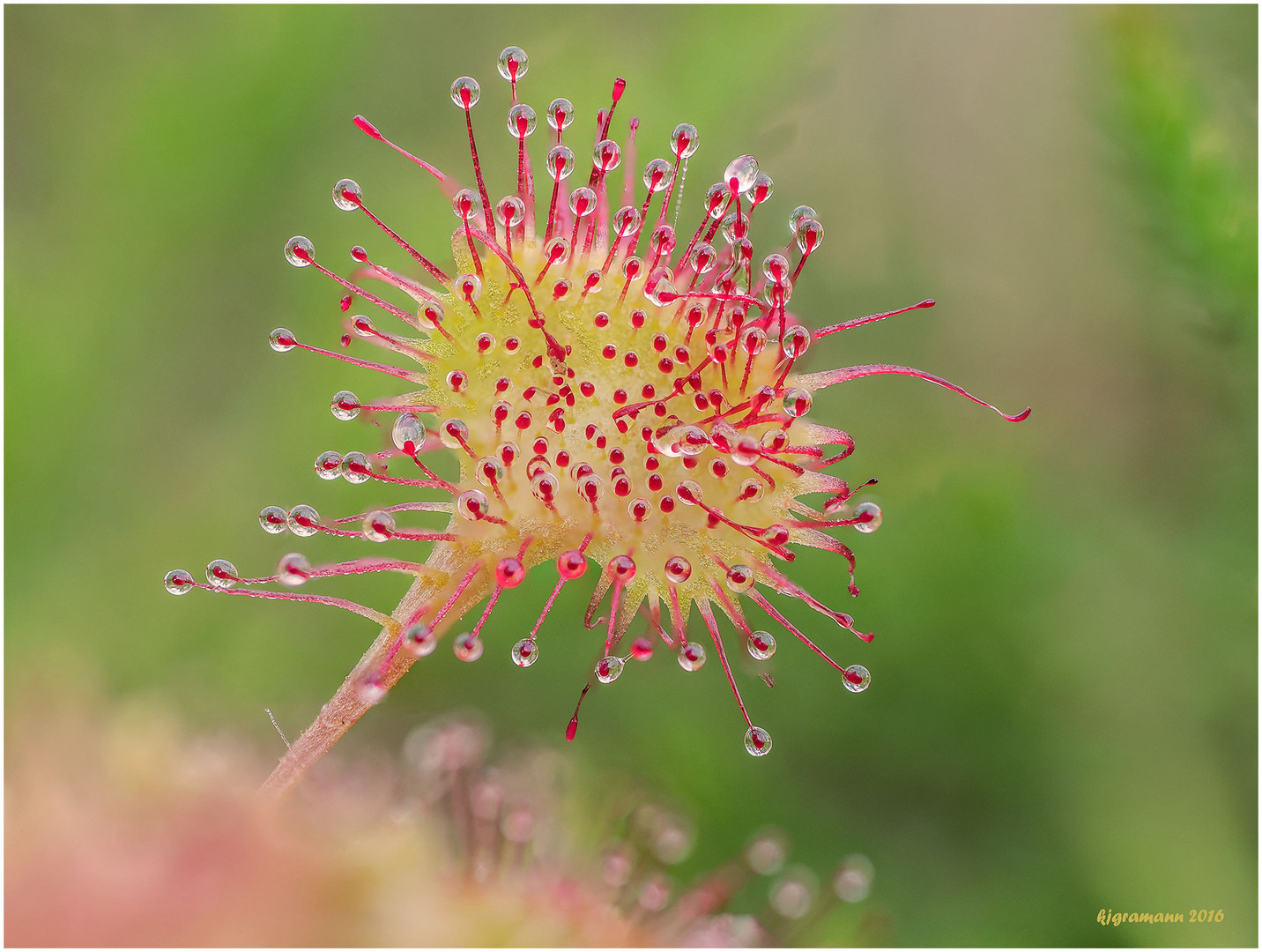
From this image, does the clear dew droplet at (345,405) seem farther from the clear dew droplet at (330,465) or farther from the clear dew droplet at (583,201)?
the clear dew droplet at (583,201)

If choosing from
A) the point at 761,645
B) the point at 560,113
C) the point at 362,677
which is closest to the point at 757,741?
the point at 761,645

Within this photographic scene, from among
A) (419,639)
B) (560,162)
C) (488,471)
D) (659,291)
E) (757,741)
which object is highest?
(560,162)

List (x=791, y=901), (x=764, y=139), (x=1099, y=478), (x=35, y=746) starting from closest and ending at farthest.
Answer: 1. (x=35, y=746)
2. (x=791, y=901)
3. (x=764, y=139)
4. (x=1099, y=478)

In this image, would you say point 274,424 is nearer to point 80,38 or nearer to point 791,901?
point 80,38

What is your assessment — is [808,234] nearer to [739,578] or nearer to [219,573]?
[739,578]

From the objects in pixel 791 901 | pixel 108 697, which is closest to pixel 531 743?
pixel 791 901

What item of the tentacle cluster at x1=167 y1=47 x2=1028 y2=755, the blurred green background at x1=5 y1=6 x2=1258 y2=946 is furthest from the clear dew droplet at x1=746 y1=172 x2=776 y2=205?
the blurred green background at x1=5 y1=6 x2=1258 y2=946
